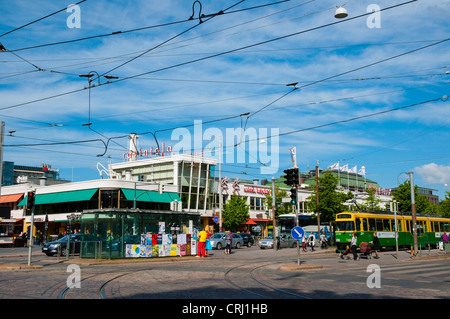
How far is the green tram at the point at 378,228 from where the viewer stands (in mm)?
35125

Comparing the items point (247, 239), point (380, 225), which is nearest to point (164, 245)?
point (380, 225)

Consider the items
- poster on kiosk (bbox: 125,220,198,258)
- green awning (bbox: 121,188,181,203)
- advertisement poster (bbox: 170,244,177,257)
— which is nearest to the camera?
poster on kiosk (bbox: 125,220,198,258)

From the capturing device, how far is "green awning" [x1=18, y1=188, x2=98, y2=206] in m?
55.1

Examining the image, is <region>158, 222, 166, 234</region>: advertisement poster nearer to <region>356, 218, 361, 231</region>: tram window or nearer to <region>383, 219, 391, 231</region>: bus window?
<region>356, 218, 361, 231</region>: tram window

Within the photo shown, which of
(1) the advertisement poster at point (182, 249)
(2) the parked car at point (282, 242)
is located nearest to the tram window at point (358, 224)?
(2) the parked car at point (282, 242)

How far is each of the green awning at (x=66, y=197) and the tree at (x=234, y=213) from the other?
18823mm

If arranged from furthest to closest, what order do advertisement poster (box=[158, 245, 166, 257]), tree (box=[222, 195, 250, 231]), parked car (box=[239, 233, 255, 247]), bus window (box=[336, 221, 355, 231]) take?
tree (box=[222, 195, 250, 231])
parked car (box=[239, 233, 255, 247])
bus window (box=[336, 221, 355, 231])
advertisement poster (box=[158, 245, 166, 257])

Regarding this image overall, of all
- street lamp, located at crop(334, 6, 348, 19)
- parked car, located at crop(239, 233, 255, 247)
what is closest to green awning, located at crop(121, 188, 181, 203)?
parked car, located at crop(239, 233, 255, 247)

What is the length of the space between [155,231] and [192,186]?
37.5 m

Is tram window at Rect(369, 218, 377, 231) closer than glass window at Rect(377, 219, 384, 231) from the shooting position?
Yes

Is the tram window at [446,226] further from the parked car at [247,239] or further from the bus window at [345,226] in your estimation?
the parked car at [247,239]

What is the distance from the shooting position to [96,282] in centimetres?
1416

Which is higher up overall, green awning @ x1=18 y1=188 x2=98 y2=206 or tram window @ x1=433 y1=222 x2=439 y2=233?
green awning @ x1=18 y1=188 x2=98 y2=206
